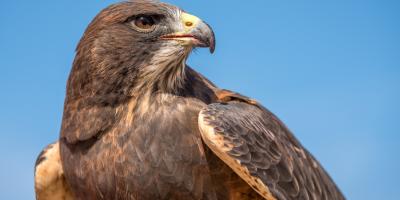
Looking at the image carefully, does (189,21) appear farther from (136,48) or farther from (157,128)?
(157,128)

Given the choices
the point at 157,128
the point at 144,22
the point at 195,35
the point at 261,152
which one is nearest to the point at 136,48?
the point at 144,22

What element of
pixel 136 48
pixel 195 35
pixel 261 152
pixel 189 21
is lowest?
pixel 261 152

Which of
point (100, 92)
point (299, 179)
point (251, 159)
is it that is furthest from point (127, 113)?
point (299, 179)

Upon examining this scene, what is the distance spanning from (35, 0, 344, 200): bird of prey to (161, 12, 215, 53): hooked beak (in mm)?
10

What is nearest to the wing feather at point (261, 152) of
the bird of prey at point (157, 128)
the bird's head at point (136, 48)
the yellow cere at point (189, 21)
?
the bird of prey at point (157, 128)

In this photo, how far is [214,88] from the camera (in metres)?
7.03

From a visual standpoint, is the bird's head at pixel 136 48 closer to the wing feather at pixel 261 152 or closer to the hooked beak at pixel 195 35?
the hooked beak at pixel 195 35

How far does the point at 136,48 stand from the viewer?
634 centimetres

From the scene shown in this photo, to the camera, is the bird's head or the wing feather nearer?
the wing feather

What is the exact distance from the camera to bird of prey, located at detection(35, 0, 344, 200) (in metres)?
6.07

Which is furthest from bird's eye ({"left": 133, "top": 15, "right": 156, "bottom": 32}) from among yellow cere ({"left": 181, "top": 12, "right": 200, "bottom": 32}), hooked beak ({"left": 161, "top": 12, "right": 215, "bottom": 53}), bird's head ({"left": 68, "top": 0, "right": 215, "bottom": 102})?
yellow cere ({"left": 181, "top": 12, "right": 200, "bottom": 32})

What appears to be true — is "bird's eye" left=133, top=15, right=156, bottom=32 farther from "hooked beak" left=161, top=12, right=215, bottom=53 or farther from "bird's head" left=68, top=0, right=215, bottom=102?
"hooked beak" left=161, top=12, right=215, bottom=53

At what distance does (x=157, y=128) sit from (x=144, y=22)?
45.2 inches

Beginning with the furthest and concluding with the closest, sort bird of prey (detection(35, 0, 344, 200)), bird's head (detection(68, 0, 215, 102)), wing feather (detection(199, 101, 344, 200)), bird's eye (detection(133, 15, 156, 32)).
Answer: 1. bird's eye (detection(133, 15, 156, 32))
2. bird's head (detection(68, 0, 215, 102))
3. bird of prey (detection(35, 0, 344, 200))
4. wing feather (detection(199, 101, 344, 200))
